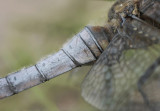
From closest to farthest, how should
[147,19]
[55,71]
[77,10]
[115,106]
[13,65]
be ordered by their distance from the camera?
1. [115,106]
2. [147,19]
3. [55,71]
4. [13,65]
5. [77,10]

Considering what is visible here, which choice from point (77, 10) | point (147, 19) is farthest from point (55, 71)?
point (77, 10)

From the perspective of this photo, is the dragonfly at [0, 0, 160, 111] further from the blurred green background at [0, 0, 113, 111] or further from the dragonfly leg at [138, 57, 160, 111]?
the blurred green background at [0, 0, 113, 111]

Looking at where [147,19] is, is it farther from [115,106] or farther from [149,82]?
[115,106]

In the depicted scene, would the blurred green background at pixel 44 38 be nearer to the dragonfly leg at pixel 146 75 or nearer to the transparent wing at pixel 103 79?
the transparent wing at pixel 103 79

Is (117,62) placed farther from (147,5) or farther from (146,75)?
(147,5)

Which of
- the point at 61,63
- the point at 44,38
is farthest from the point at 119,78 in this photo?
the point at 44,38

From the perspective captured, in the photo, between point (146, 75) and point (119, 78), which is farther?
point (119, 78)
